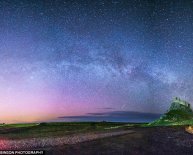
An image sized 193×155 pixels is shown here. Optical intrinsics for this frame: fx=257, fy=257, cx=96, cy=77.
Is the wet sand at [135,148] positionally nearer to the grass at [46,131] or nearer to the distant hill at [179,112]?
the grass at [46,131]

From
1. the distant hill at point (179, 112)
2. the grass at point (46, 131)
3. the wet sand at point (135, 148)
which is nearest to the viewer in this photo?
the wet sand at point (135, 148)

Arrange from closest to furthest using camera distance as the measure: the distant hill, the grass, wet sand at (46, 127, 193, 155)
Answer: wet sand at (46, 127, 193, 155) < the grass < the distant hill

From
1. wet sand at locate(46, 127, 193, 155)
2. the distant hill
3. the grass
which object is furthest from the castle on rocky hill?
wet sand at locate(46, 127, 193, 155)

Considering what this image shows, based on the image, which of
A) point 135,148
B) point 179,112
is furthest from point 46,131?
point 179,112

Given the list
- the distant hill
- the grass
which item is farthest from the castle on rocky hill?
the grass

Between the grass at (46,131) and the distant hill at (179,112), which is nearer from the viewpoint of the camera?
the grass at (46,131)

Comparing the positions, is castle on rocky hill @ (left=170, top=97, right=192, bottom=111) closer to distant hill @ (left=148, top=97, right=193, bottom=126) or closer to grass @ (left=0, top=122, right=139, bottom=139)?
distant hill @ (left=148, top=97, right=193, bottom=126)

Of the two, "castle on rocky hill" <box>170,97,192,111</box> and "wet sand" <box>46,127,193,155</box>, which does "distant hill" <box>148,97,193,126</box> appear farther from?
"wet sand" <box>46,127,193,155</box>

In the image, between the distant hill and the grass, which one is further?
the distant hill

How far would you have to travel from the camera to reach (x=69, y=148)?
117 feet

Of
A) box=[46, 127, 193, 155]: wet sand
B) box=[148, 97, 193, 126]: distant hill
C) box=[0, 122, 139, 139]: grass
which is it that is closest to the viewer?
box=[46, 127, 193, 155]: wet sand

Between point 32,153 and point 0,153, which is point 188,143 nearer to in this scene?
point 32,153

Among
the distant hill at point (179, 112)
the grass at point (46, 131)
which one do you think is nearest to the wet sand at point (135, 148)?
the grass at point (46, 131)

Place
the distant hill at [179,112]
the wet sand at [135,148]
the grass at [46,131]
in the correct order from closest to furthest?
1. the wet sand at [135,148]
2. the grass at [46,131]
3. the distant hill at [179,112]
